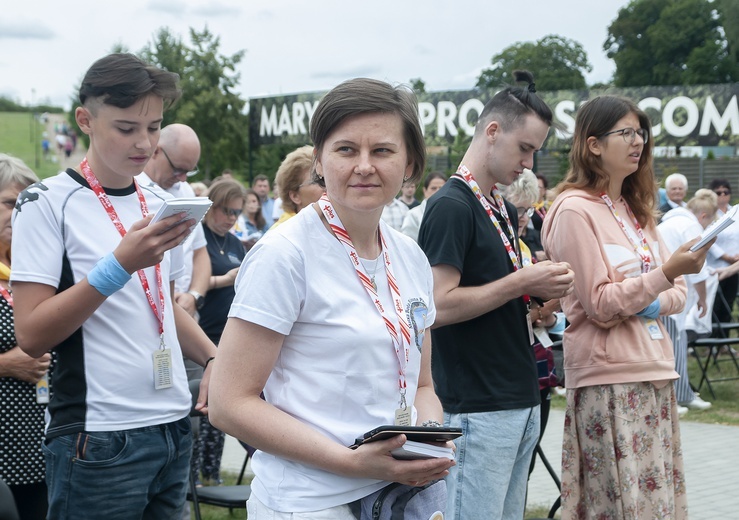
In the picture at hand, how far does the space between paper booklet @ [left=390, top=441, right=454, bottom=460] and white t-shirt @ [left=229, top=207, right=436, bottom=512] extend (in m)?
0.17

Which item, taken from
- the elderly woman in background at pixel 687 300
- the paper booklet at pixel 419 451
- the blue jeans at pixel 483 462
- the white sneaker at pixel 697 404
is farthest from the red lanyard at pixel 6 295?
the white sneaker at pixel 697 404

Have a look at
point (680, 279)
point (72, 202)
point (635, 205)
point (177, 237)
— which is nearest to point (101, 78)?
point (72, 202)

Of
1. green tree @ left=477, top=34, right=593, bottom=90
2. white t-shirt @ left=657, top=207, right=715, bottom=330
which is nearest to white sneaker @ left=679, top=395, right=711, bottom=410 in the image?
white t-shirt @ left=657, top=207, right=715, bottom=330

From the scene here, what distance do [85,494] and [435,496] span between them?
1135 millimetres

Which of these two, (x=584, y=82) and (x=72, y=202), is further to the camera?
(x=584, y=82)

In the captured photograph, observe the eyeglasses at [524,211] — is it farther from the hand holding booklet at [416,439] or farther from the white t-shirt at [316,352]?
the hand holding booklet at [416,439]

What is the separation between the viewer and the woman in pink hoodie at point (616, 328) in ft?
12.0

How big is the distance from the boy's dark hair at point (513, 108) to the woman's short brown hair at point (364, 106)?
4.43ft

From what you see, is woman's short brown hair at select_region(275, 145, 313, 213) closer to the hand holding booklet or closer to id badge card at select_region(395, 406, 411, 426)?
id badge card at select_region(395, 406, 411, 426)

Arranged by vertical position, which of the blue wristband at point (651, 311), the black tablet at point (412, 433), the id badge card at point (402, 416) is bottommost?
the blue wristband at point (651, 311)

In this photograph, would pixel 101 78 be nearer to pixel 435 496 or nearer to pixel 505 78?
pixel 435 496

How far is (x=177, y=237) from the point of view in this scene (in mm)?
2602

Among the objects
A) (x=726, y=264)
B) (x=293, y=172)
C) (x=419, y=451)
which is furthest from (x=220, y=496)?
(x=726, y=264)

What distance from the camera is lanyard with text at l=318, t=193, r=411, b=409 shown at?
2105 mm
